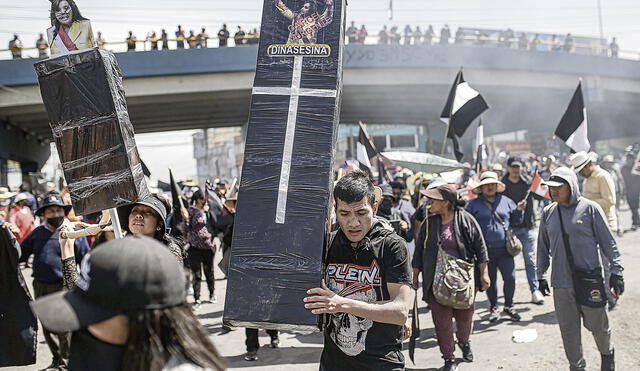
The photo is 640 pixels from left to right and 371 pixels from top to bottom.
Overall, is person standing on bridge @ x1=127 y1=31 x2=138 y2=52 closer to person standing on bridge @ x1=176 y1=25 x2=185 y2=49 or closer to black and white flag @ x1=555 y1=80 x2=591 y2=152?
person standing on bridge @ x1=176 y1=25 x2=185 y2=49

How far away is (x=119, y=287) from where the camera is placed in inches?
57.1

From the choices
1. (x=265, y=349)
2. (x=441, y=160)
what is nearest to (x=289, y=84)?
(x=265, y=349)

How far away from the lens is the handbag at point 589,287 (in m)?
4.69

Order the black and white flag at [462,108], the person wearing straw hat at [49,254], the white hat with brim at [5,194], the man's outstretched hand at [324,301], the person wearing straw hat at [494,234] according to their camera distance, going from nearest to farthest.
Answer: the man's outstretched hand at [324,301]
the person wearing straw hat at [49,254]
the person wearing straw hat at [494,234]
the black and white flag at [462,108]
the white hat with brim at [5,194]

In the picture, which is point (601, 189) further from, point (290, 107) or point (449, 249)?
point (290, 107)

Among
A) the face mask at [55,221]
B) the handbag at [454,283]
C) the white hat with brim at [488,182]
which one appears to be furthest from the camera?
the white hat with brim at [488,182]

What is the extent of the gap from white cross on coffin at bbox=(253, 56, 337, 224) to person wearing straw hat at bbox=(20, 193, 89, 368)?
389 centimetres

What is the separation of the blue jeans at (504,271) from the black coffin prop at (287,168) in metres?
4.70

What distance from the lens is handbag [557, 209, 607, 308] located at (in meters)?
4.69

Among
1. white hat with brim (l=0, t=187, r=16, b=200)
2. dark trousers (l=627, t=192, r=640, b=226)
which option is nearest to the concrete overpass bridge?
white hat with brim (l=0, t=187, r=16, b=200)

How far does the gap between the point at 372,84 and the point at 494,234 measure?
2072cm

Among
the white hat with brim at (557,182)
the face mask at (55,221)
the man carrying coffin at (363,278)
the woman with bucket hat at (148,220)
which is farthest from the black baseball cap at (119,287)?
the face mask at (55,221)

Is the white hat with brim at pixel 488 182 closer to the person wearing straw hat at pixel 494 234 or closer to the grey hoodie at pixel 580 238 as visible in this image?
the person wearing straw hat at pixel 494 234

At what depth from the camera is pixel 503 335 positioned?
6699 mm
